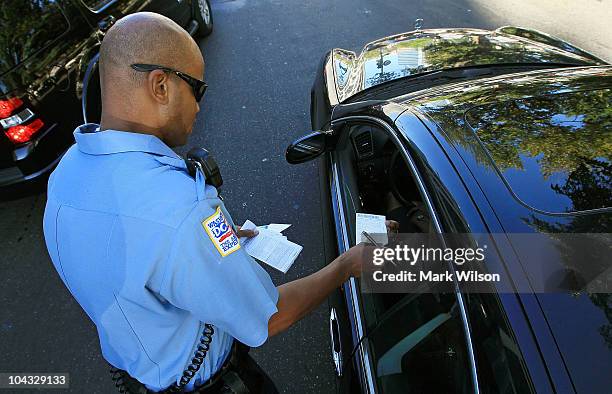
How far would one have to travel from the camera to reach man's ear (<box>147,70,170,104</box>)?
3.83 ft

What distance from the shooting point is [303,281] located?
1485 millimetres

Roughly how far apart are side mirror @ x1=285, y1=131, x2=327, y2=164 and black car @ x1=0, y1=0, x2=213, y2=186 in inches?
76.7

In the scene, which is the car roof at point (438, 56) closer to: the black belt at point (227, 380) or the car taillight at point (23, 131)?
the black belt at point (227, 380)

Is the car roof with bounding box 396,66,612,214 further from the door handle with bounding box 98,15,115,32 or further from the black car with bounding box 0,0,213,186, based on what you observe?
the door handle with bounding box 98,15,115,32

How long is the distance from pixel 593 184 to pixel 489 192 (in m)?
0.28

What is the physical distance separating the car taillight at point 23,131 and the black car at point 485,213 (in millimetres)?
1977

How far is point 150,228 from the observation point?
1.01m

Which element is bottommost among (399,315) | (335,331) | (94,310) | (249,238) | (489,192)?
(335,331)

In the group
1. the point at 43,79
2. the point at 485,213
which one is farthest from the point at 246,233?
the point at 43,79

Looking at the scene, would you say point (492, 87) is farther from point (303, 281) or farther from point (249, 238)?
point (249, 238)

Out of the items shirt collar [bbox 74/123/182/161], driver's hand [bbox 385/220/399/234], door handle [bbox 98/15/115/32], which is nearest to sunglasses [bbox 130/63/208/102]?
shirt collar [bbox 74/123/182/161]

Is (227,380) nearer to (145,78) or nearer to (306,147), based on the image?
(145,78)

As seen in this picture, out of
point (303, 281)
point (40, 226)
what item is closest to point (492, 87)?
point (303, 281)

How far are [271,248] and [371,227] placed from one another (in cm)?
66
